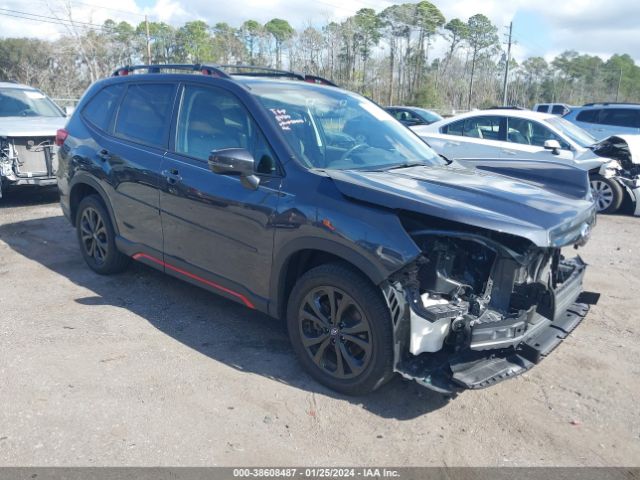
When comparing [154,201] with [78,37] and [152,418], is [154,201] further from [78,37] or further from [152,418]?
[78,37]

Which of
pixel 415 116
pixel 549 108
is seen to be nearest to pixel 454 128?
pixel 415 116

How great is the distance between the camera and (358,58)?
43.7 metres

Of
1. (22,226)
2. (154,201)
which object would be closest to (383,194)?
(154,201)

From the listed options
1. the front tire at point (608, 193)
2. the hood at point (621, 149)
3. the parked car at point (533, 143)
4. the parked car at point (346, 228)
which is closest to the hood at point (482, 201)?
the parked car at point (346, 228)

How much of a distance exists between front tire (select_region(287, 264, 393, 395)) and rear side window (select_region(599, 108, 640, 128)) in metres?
12.8

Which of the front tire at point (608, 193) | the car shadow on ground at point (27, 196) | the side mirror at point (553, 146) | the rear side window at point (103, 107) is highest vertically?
the rear side window at point (103, 107)

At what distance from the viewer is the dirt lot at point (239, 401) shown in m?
3.09

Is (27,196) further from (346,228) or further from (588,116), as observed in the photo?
(588,116)

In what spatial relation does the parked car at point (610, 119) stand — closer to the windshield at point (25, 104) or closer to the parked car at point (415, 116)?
the parked car at point (415, 116)

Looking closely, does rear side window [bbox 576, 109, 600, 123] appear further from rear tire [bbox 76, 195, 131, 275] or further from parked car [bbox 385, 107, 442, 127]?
rear tire [bbox 76, 195, 131, 275]

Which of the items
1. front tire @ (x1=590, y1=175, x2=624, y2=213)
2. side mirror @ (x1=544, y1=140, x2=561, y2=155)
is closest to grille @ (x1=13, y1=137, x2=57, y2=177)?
side mirror @ (x1=544, y1=140, x2=561, y2=155)

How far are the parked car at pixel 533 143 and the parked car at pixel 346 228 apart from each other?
526 centimetres

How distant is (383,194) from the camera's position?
3295 millimetres

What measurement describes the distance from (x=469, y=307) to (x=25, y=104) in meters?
9.51
